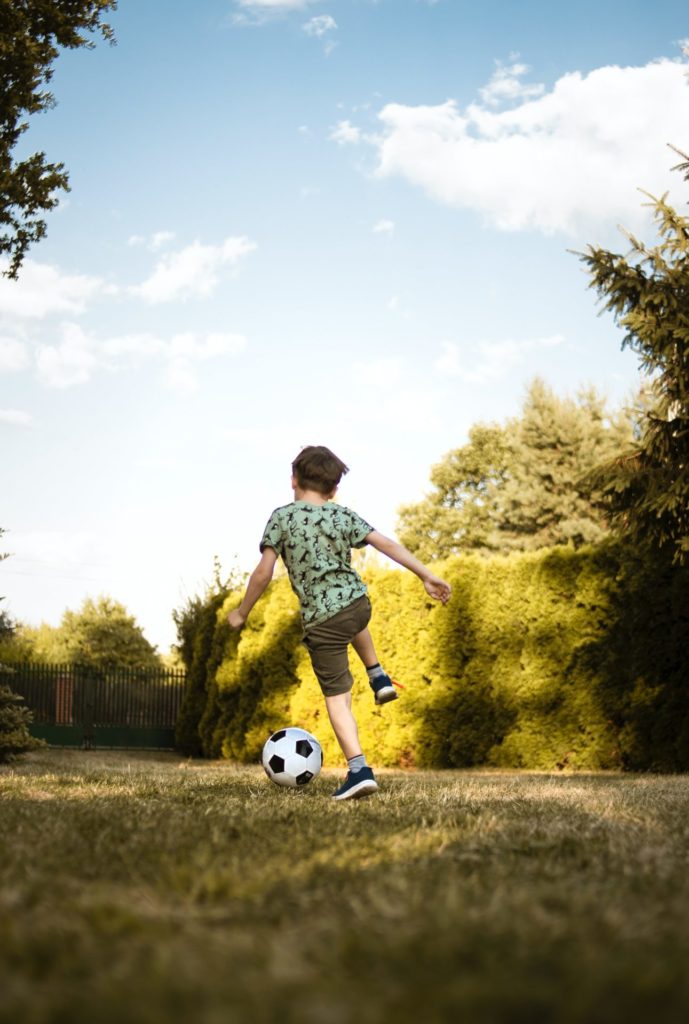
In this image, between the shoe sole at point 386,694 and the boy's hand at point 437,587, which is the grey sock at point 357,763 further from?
the boy's hand at point 437,587

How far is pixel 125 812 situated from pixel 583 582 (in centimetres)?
1005

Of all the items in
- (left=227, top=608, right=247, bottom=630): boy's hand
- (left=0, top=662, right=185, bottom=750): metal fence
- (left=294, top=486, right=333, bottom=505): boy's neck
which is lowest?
(left=0, top=662, right=185, bottom=750): metal fence

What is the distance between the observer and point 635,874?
2.43 meters

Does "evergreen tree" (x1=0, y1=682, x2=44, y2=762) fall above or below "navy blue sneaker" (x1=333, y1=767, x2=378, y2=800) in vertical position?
below

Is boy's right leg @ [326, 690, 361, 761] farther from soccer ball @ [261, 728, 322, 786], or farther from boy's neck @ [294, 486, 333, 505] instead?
boy's neck @ [294, 486, 333, 505]

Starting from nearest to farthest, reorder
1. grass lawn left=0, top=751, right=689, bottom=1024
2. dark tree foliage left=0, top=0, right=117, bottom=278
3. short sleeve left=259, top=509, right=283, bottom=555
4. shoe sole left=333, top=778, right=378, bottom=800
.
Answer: grass lawn left=0, top=751, right=689, bottom=1024, shoe sole left=333, top=778, right=378, bottom=800, short sleeve left=259, top=509, right=283, bottom=555, dark tree foliage left=0, top=0, right=117, bottom=278

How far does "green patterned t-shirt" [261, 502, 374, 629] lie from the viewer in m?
5.24

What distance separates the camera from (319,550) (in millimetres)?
5289

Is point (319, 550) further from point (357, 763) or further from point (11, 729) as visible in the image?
point (11, 729)

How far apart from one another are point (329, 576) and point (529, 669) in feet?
28.4

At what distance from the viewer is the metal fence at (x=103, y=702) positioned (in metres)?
22.4

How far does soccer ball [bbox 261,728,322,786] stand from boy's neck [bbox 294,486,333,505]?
5.02 feet

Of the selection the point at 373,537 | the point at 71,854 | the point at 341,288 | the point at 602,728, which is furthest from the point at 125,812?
the point at 341,288

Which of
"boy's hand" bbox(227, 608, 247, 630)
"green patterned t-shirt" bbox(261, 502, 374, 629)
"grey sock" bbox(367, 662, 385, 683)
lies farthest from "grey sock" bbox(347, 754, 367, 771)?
"boy's hand" bbox(227, 608, 247, 630)
